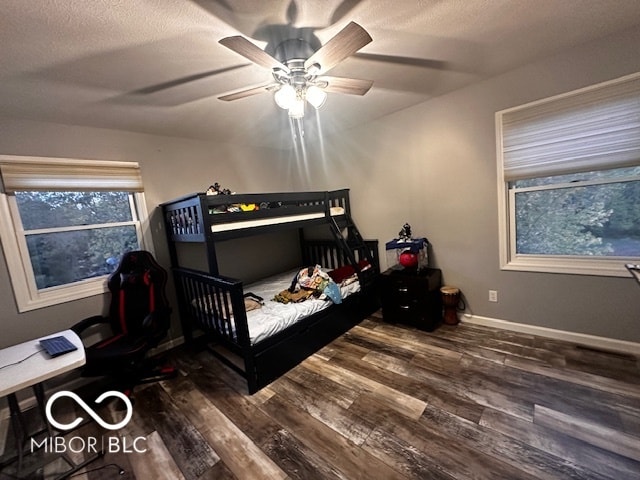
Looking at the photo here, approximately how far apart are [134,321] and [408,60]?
3116mm

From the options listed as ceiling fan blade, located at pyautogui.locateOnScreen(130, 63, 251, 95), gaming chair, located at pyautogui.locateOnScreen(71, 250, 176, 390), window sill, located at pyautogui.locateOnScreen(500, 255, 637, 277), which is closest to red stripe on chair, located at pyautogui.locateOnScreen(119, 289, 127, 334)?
gaming chair, located at pyautogui.locateOnScreen(71, 250, 176, 390)

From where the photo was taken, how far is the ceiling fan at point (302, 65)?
1229 mm

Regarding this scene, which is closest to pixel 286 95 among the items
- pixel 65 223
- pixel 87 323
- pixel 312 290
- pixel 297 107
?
pixel 297 107

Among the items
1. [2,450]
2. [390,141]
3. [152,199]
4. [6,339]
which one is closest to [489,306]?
[390,141]

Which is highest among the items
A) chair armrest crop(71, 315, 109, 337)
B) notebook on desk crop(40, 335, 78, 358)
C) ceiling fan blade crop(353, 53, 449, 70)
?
ceiling fan blade crop(353, 53, 449, 70)

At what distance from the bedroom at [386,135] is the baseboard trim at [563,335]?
0.09 ft

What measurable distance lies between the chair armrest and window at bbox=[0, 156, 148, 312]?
0.26m

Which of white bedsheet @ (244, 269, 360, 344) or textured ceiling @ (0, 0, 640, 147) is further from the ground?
textured ceiling @ (0, 0, 640, 147)

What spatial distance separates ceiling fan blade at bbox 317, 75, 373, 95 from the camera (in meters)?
1.63

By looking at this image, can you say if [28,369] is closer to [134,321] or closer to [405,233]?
[134,321]

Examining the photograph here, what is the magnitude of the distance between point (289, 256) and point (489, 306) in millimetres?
2578

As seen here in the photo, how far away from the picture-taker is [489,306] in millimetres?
2666

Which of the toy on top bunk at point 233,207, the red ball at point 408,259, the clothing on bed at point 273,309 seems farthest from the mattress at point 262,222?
the red ball at point 408,259

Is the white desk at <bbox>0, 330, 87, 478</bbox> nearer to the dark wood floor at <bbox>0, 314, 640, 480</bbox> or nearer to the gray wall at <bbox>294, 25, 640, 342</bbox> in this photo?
the dark wood floor at <bbox>0, 314, 640, 480</bbox>
